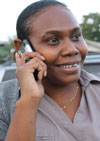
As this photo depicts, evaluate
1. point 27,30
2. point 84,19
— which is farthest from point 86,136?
point 84,19

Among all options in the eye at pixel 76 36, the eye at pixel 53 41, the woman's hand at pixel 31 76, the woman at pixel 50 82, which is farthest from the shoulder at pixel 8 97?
the eye at pixel 76 36

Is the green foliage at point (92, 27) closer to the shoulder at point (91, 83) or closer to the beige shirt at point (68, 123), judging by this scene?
the shoulder at point (91, 83)

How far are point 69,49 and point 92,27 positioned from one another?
30.2m

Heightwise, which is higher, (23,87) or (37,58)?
(37,58)

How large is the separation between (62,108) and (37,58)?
41 cm

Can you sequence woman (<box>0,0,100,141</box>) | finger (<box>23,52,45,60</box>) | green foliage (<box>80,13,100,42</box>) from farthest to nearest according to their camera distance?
green foliage (<box>80,13,100,42</box>), finger (<box>23,52,45,60</box>), woman (<box>0,0,100,141</box>)

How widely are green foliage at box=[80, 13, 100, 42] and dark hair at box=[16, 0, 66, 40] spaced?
86.1ft

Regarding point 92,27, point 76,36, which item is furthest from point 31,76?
Result: point 92,27

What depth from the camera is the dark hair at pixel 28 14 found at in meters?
1.65

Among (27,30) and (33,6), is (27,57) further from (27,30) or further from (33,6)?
(33,6)

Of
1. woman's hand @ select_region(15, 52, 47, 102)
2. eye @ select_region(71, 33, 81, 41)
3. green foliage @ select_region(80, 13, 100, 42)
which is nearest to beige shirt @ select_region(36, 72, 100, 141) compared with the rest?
woman's hand @ select_region(15, 52, 47, 102)

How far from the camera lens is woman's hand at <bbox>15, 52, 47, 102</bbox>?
148 cm

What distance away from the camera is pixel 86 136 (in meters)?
1.55

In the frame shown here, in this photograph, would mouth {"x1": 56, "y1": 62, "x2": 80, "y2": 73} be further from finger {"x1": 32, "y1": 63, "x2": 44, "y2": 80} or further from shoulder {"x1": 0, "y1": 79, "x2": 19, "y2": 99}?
shoulder {"x1": 0, "y1": 79, "x2": 19, "y2": 99}
